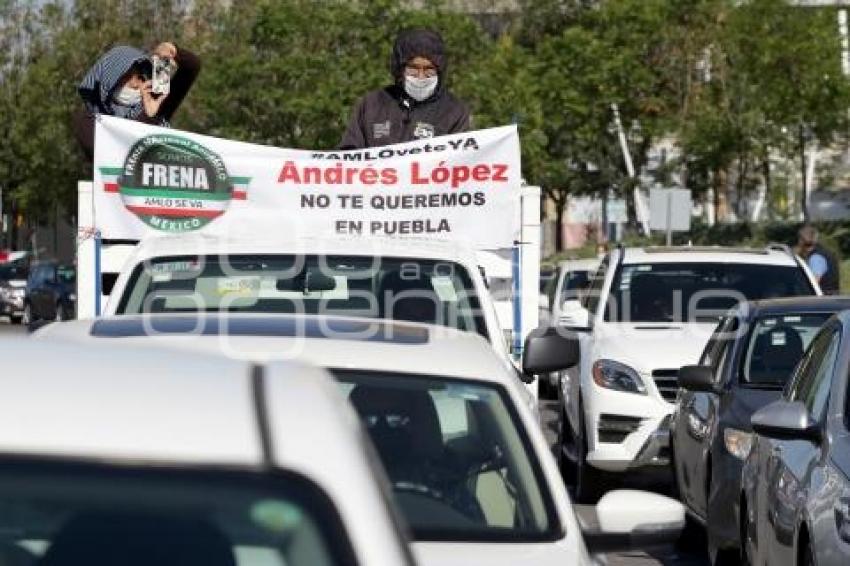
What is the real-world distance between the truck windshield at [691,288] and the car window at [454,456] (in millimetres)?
10331

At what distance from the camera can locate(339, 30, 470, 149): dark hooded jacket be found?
12.9 meters

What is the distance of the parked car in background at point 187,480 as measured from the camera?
2854 millimetres

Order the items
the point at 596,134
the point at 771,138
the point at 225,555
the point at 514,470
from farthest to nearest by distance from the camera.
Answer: the point at 596,134
the point at 771,138
the point at 514,470
the point at 225,555

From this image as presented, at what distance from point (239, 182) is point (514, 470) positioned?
659cm

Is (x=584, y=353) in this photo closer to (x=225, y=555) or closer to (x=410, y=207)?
(x=410, y=207)

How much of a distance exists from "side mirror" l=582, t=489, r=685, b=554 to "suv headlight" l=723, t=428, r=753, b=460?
5.49 metres

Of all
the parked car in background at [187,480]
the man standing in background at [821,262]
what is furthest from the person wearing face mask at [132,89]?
the man standing in background at [821,262]

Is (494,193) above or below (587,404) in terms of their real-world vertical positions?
above

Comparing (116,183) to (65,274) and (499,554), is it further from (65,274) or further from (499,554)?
(65,274)

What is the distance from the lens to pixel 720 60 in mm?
51281

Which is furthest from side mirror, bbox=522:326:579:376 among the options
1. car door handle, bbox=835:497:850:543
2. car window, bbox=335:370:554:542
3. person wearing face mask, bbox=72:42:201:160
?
person wearing face mask, bbox=72:42:201:160

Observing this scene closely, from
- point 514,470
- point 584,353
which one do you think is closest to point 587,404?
point 584,353

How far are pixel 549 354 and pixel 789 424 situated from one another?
0.95 m

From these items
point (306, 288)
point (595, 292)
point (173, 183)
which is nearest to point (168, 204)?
point (173, 183)
